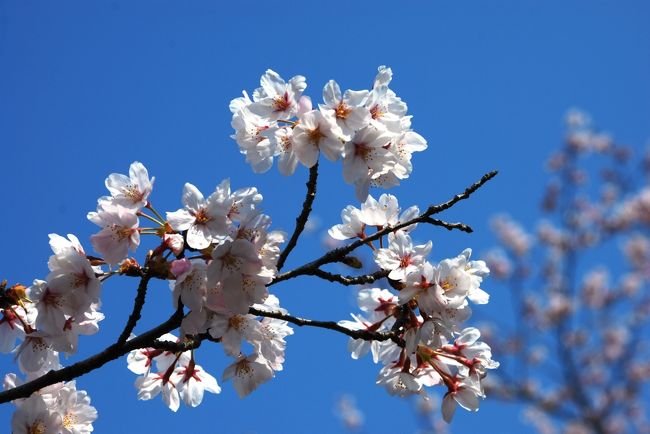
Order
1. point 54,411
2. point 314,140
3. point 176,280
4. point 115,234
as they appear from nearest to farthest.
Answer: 1. point 176,280
2. point 115,234
3. point 314,140
4. point 54,411

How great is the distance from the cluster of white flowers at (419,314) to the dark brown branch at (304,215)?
30 centimetres

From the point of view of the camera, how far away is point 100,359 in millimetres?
1851

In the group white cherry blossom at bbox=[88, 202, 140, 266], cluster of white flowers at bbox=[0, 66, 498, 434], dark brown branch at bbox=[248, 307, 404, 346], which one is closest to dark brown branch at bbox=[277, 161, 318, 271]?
cluster of white flowers at bbox=[0, 66, 498, 434]

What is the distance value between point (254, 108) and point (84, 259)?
703 mm

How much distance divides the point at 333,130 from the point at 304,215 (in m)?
0.26

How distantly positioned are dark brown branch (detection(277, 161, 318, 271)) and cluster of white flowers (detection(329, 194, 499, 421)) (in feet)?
0.98

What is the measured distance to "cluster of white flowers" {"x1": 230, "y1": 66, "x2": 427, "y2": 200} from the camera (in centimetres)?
203

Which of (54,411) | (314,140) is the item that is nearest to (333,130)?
(314,140)

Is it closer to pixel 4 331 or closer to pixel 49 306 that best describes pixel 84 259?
pixel 49 306

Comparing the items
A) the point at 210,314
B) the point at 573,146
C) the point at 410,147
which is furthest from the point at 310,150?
the point at 573,146

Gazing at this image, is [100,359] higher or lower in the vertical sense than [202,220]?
lower

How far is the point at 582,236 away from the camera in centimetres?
1415

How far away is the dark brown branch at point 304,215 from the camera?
6.54 ft

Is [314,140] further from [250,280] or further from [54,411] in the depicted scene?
[54,411]
